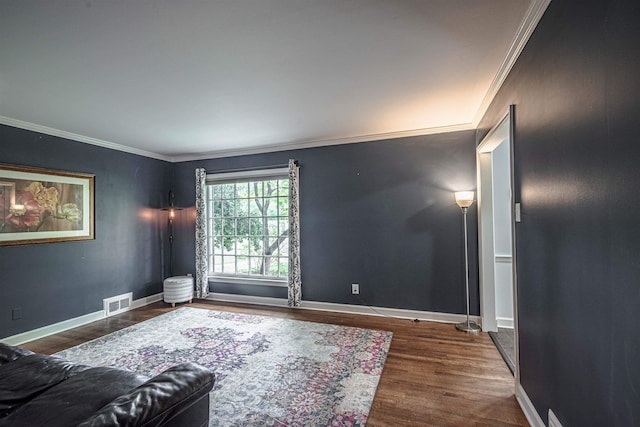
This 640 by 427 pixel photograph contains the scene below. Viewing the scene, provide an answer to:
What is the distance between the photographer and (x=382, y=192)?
411cm

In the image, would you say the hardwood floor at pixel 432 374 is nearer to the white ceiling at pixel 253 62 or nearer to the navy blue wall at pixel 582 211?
the navy blue wall at pixel 582 211

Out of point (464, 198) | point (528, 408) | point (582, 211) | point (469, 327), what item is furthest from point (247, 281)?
point (582, 211)

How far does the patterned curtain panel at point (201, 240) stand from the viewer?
196 inches

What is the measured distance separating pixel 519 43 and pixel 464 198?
1.84 meters

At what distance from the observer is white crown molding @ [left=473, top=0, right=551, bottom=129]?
1619 millimetres

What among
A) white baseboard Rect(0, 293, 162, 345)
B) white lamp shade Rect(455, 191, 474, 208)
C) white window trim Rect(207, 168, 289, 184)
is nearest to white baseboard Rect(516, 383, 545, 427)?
white lamp shade Rect(455, 191, 474, 208)

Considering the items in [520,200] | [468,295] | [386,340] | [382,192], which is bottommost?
[386,340]

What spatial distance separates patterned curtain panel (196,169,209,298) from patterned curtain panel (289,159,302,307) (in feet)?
5.32

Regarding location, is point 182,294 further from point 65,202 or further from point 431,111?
point 431,111

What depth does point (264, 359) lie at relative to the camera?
283 cm

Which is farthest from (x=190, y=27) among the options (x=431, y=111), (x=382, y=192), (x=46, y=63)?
(x=382, y=192)

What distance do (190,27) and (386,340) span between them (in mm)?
3330

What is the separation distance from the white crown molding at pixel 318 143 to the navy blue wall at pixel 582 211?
186 centimetres

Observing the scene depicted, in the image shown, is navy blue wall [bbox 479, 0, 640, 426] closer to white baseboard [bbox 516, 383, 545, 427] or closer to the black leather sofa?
white baseboard [bbox 516, 383, 545, 427]
